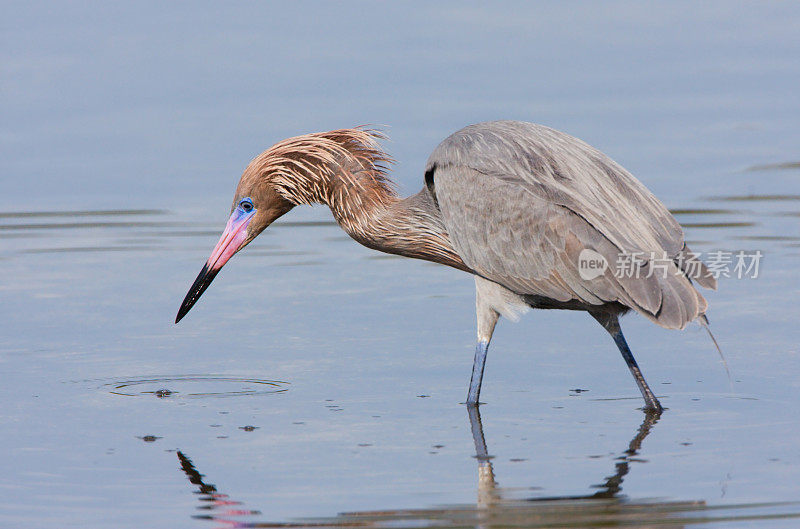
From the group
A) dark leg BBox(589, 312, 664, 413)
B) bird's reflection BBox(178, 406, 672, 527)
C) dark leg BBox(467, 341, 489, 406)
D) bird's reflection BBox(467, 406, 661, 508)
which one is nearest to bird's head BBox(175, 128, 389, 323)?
dark leg BBox(467, 341, 489, 406)

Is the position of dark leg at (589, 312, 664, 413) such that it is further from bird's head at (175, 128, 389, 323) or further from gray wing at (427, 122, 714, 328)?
bird's head at (175, 128, 389, 323)

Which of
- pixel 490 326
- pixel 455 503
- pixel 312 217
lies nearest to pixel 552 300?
pixel 490 326

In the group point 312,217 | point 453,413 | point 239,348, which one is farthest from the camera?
point 312,217

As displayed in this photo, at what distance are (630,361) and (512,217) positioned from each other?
3.69ft

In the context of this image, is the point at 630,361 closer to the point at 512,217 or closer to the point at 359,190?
the point at 512,217

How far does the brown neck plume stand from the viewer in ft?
29.7

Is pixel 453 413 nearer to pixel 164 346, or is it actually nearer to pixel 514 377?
pixel 514 377

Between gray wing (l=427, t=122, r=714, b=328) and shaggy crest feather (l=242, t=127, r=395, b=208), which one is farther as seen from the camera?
shaggy crest feather (l=242, t=127, r=395, b=208)

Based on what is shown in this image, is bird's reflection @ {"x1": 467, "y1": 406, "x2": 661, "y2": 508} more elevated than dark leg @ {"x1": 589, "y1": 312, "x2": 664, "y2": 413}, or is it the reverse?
dark leg @ {"x1": 589, "y1": 312, "x2": 664, "y2": 413}

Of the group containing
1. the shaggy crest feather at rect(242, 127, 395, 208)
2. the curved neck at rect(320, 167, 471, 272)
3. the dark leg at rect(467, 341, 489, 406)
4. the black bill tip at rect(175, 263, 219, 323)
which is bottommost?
the dark leg at rect(467, 341, 489, 406)

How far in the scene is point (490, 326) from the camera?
28.9ft

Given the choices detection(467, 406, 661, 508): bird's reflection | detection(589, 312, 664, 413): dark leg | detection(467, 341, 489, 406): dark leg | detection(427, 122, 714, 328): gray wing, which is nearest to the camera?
detection(467, 406, 661, 508): bird's reflection

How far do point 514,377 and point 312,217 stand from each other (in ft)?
21.2

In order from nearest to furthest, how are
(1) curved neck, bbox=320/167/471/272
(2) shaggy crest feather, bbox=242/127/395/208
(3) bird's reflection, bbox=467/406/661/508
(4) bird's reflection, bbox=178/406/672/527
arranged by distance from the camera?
1. (4) bird's reflection, bbox=178/406/672/527
2. (3) bird's reflection, bbox=467/406/661/508
3. (1) curved neck, bbox=320/167/471/272
4. (2) shaggy crest feather, bbox=242/127/395/208
